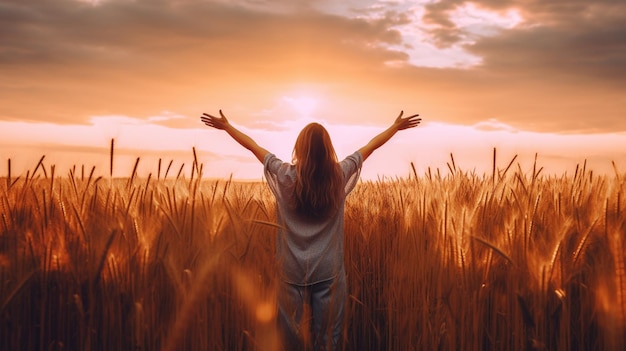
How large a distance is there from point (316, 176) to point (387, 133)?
77cm

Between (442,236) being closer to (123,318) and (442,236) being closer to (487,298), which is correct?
(487,298)

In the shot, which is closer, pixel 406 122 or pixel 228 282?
pixel 228 282

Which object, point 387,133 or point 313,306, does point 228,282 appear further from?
point 387,133

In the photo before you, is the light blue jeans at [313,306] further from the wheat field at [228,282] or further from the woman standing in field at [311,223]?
the wheat field at [228,282]

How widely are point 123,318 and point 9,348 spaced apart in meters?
0.45

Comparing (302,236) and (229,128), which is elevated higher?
(229,128)

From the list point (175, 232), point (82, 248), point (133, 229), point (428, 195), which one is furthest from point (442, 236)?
point (82, 248)

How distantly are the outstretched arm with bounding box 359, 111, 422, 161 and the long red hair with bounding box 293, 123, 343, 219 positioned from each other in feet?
1.13

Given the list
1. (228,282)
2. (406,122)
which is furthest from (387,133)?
(228,282)

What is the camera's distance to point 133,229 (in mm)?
2395

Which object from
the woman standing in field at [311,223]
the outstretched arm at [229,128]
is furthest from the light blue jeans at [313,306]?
the outstretched arm at [229,128]

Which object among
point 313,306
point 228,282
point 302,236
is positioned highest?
point 302,236

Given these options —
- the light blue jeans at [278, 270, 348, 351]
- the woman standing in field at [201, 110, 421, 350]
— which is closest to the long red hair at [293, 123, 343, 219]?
the woman standing in field at [201, 110, 421, 350]

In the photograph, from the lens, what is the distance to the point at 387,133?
362cm
